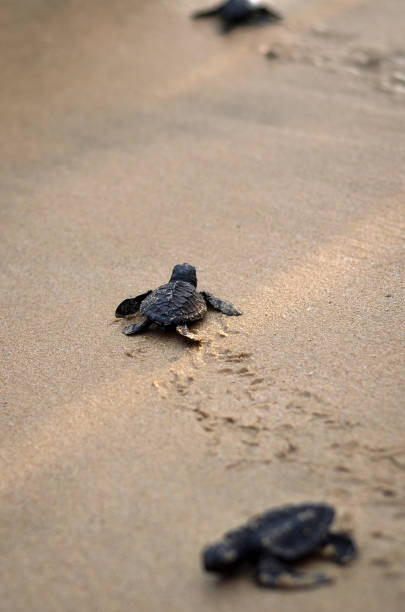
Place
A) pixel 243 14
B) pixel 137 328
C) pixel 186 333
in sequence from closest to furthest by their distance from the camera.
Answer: pixel 186 333 → pixel 137 328 → pixel 243 14

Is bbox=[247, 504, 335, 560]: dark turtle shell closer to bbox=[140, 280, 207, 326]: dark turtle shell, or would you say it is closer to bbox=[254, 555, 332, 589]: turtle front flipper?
bbox=[254, 555, 332, 589]: turtle front flipper

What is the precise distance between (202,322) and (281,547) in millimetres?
1465

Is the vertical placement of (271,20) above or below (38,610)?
above

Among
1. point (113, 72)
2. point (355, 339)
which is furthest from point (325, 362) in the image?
point (113, 72)

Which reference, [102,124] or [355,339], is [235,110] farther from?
[355,339]

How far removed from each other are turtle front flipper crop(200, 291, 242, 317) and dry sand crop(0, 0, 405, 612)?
0.20ft

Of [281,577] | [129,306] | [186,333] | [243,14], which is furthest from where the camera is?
[243,14]

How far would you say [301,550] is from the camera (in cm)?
177

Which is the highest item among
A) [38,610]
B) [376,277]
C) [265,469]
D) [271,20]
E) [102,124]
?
[271,20]

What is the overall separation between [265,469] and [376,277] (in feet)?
4.82

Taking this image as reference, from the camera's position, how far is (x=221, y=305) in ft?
10.2

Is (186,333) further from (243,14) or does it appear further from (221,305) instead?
(243,14)

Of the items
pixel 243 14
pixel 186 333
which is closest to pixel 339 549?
pixel 186 333

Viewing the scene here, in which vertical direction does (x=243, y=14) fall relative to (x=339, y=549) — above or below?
above
